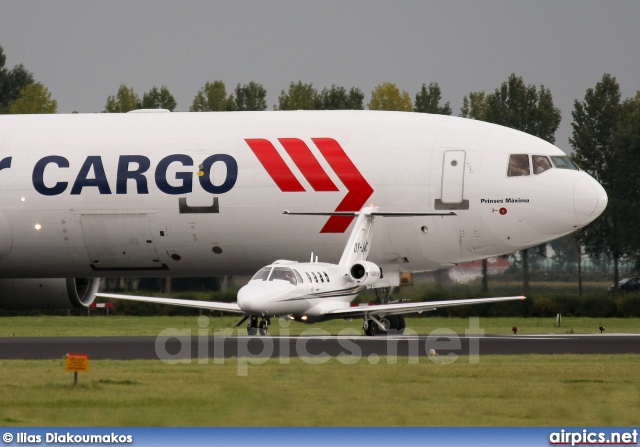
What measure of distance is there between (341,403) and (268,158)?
19540mm

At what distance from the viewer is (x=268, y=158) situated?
125 feet

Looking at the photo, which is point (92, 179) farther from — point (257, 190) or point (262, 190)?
point (262, 190)

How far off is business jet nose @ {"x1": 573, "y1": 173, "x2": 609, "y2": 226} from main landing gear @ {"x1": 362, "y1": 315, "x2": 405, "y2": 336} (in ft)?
18.9

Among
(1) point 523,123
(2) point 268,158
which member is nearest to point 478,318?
(2) point 268,158

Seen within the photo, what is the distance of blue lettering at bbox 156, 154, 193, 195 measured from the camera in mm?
38344

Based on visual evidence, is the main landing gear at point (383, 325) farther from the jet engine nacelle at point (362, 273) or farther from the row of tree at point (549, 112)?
the row of tree at point (549, 112)

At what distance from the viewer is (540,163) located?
37562 millimetres

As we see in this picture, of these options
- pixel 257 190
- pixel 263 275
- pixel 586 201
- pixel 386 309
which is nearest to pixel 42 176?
pixel 257 190

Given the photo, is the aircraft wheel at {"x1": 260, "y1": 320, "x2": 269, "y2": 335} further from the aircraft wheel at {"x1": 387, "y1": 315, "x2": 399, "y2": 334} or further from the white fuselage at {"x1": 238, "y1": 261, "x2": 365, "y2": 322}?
the aircraft wheel at {"x1": 387, "y1": 315, "x2": 399, "y2": 334}

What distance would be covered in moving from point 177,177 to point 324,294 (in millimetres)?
6680

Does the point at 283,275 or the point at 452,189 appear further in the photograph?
the point at 452,189

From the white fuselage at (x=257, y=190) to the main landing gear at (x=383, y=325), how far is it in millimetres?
1892

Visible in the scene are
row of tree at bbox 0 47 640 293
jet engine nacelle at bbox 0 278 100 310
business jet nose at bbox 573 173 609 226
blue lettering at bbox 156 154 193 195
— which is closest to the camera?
business jet nose at bbox 573 173 609 226
